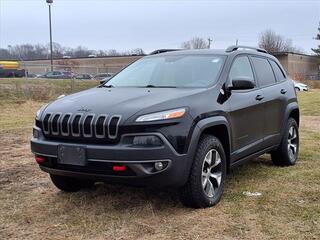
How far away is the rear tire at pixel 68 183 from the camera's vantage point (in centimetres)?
539

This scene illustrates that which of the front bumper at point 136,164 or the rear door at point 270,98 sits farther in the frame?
the rear door at point 270,98

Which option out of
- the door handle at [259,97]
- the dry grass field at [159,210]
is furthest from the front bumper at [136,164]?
the door handle at [259,97]

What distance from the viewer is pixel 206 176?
4.88 metres

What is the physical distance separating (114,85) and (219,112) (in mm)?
1475

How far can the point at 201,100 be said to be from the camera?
4.83 meters

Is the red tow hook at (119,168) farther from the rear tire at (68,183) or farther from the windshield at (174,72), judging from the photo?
the windshield at (174,72)

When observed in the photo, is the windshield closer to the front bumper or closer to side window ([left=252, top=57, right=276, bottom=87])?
side window ([left=252, top=57, right=276, bottom=87])

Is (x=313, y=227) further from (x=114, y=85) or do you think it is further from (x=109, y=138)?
(x=114, y=85)

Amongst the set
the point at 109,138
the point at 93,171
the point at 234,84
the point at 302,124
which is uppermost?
the point at 234,84

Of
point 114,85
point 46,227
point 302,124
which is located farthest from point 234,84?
point 302,124

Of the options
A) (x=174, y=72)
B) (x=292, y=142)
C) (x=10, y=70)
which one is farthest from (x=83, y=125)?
(x=10, y=70)

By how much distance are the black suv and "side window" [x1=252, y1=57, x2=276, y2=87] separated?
112 mm

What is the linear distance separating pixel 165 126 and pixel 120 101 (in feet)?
1.88

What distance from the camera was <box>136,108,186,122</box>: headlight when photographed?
14.2 ft
